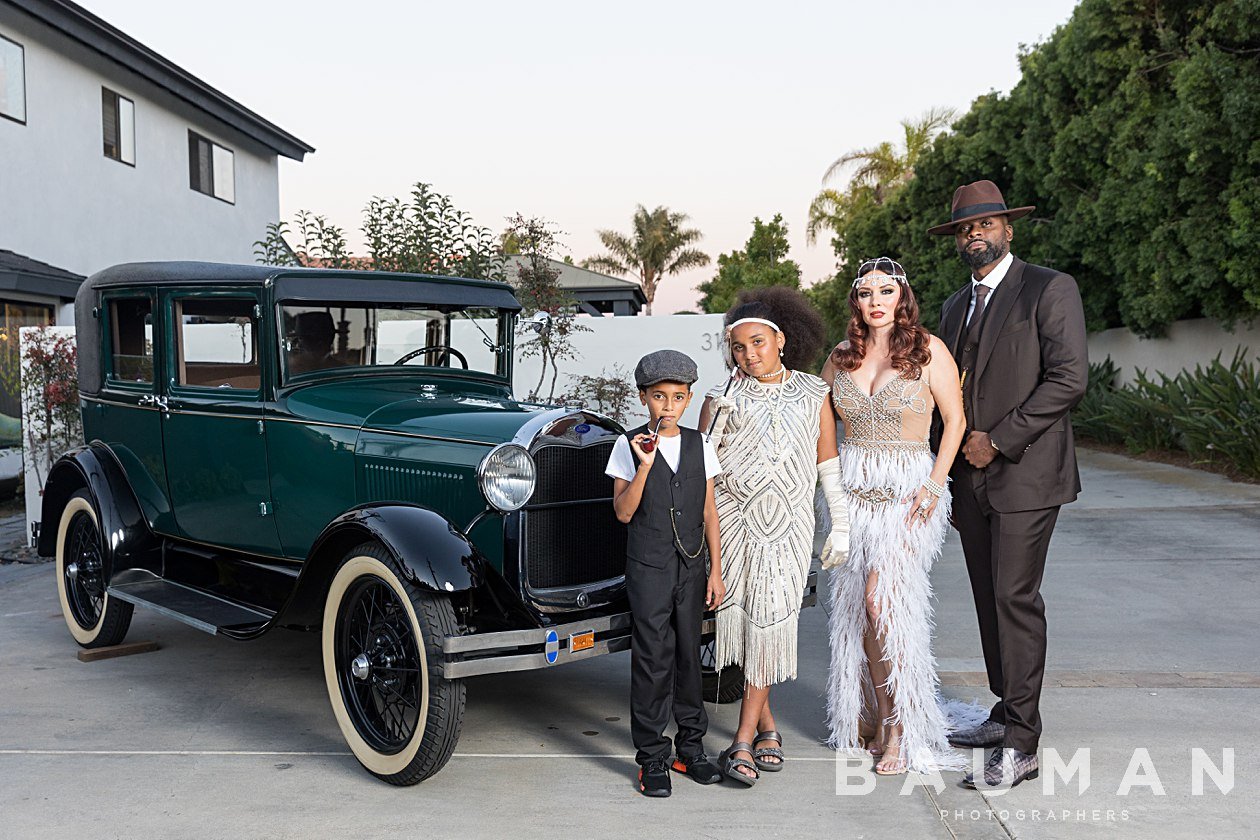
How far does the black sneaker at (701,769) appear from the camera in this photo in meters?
3.97

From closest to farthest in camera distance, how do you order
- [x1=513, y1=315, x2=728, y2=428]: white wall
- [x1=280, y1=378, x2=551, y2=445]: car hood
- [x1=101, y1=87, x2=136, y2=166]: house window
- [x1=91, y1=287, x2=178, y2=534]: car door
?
[x1=280, y1=378, x2=551, y2=445]: car hood
[x1=91, y1=287, x2=178, y2=534]: car door
[x1=513, y1=315, x2=728, y2=428]: white wall
[x1=101, y1=87, x2=136, y2=166]: house window


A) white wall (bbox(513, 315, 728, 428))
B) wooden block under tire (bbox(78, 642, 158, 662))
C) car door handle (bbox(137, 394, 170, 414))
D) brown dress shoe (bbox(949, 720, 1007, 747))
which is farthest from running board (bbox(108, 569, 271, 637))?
white wall (bbox(513, 315, 728, 428))

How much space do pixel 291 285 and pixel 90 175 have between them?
39.6 feet

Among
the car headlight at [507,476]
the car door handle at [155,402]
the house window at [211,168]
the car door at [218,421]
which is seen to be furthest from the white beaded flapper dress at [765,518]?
the house window at [211,168]

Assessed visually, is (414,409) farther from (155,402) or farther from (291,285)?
(155,402)

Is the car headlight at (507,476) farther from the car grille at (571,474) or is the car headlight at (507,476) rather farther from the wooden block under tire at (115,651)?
the wooden block under tire at (115,651)

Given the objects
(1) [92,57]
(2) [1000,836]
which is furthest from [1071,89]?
(2) [1000,836]

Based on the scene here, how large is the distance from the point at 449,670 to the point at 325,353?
206 centimetres

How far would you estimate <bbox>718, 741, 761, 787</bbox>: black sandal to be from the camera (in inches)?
154

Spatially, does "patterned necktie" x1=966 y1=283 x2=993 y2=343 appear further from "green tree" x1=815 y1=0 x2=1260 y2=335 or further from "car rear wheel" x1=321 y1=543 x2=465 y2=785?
"green tree" x1=815 y1=0 x2=1260 y2=335

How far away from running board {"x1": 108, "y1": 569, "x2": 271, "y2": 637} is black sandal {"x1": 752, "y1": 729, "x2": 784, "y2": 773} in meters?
2.10

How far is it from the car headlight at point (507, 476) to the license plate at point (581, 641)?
1.84 feet

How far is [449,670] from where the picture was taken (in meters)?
3.74

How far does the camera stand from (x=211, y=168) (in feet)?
62.1
